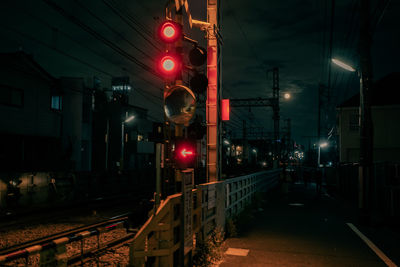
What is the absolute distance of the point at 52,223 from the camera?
40.4 feet

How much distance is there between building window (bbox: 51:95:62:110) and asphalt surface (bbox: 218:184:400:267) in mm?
21792

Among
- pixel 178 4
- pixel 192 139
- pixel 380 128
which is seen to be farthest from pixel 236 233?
pixel 380 128

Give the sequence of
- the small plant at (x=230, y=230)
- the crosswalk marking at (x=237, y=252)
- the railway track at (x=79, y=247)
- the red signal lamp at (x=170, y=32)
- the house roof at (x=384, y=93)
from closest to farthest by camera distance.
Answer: the railway track at (x=79, y=247)
the red signal lamp at (x=170, y=32)
the crosswalk marking at (x=237, y=252)
the small plant at (x=230, y=230)
the house roof at (x=384, y=93)

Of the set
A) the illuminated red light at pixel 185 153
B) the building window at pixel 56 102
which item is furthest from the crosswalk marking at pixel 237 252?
the building window at pixel 56 102

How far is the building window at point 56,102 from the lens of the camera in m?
28.1

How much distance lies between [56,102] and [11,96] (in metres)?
5.32

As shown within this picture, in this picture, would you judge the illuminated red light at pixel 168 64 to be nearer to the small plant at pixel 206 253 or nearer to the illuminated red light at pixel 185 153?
→ the illuminated red light at pixel 185 153

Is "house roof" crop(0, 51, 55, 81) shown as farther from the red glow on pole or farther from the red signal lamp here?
the red signal lamp

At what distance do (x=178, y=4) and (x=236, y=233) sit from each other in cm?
619

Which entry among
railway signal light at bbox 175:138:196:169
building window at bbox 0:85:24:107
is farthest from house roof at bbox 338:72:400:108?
railway signal light at bbox 175:138:196:169

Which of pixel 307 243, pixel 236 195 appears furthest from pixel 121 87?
pixel 307 243

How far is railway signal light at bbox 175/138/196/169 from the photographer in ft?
20.3

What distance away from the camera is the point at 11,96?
76.6ft

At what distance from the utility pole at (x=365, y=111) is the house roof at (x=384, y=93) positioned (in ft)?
69.9
